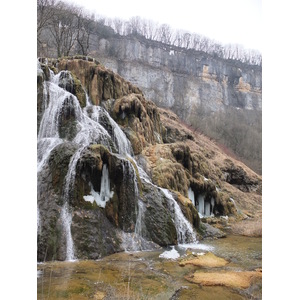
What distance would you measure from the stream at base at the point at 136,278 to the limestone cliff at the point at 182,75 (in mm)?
1735

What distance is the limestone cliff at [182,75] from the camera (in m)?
3.90

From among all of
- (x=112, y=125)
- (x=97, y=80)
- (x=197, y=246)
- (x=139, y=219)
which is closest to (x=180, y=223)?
(x=197, y=246)

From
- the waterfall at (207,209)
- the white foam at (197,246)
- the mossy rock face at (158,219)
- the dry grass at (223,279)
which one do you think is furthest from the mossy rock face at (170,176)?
the dry grass at (223,279)

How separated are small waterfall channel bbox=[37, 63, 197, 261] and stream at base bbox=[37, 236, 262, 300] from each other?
0.16m

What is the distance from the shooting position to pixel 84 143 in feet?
12.2

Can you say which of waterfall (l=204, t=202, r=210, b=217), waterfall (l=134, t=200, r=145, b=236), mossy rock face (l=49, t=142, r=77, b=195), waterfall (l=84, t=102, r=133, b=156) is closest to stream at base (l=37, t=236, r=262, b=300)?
waterfall (l=134, t=200, r=145, b=236)

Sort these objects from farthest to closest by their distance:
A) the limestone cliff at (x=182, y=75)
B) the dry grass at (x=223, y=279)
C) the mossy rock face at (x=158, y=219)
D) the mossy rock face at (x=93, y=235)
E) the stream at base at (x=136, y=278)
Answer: the limestone cliff at (x=182, y=75) < the mossy rock face at (x=158, y=219) < the dry grass at (x=223, y=279) < the mossy rock face at (x=93, y=235) < the stream at base at (x=136, y=278)

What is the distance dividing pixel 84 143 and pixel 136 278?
5.14 feet

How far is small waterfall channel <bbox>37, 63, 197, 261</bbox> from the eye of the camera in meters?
3.60

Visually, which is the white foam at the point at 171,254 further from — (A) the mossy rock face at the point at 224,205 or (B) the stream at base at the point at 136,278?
(A) the mossy rock face at the point at 224,205

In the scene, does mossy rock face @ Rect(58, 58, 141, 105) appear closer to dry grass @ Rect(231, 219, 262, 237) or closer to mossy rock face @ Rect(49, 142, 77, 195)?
mossy rock face @ Rect(49, 142, 77, 195)
